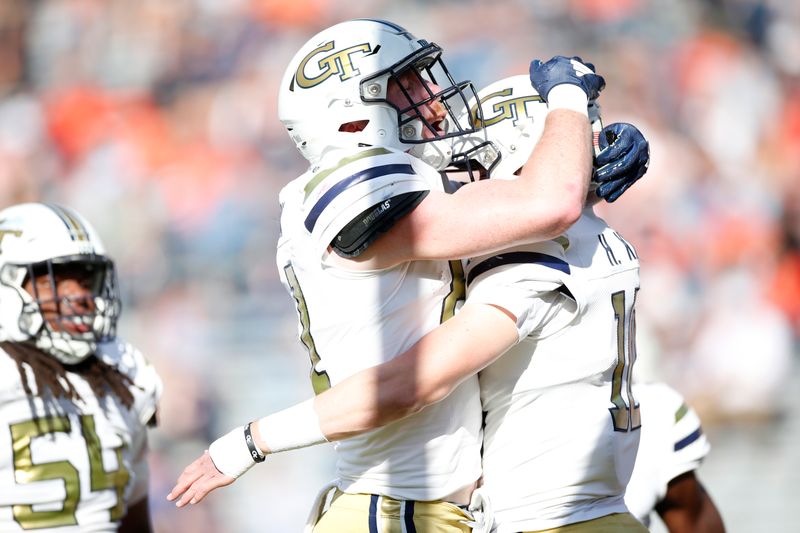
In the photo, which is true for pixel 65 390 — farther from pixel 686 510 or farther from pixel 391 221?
pixel 686 510

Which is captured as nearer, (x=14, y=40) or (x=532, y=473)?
(x=532, y=473)

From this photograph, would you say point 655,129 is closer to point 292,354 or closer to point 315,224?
point 292,354

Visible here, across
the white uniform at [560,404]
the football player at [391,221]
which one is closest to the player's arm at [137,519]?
the football player at [391,221]

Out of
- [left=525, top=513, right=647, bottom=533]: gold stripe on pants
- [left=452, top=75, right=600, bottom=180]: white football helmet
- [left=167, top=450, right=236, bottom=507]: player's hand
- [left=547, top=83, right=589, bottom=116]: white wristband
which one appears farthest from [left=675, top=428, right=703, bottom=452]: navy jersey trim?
[left=167, top=450, right=236, bottom=507]: player's hand

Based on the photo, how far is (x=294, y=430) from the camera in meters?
2.08

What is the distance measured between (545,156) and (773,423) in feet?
15.8

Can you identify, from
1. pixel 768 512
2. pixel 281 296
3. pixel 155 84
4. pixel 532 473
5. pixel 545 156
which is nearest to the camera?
pixel 545 156

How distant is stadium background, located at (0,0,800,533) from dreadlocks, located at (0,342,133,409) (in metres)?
2.73

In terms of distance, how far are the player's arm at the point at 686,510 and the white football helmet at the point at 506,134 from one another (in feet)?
5.17

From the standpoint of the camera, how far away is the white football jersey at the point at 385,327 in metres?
2.12

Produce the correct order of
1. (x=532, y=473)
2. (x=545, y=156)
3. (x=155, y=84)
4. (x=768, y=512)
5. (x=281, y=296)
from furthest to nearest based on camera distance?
(x=155, y=84), (x=281, y=296), (x=768, y=512), (x=532, y=473), (x=545, y=156)

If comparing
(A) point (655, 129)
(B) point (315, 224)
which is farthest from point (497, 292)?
(A) point (655, 129)

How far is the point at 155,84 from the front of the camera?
712 cm

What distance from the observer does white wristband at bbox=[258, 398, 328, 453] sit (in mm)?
2066
